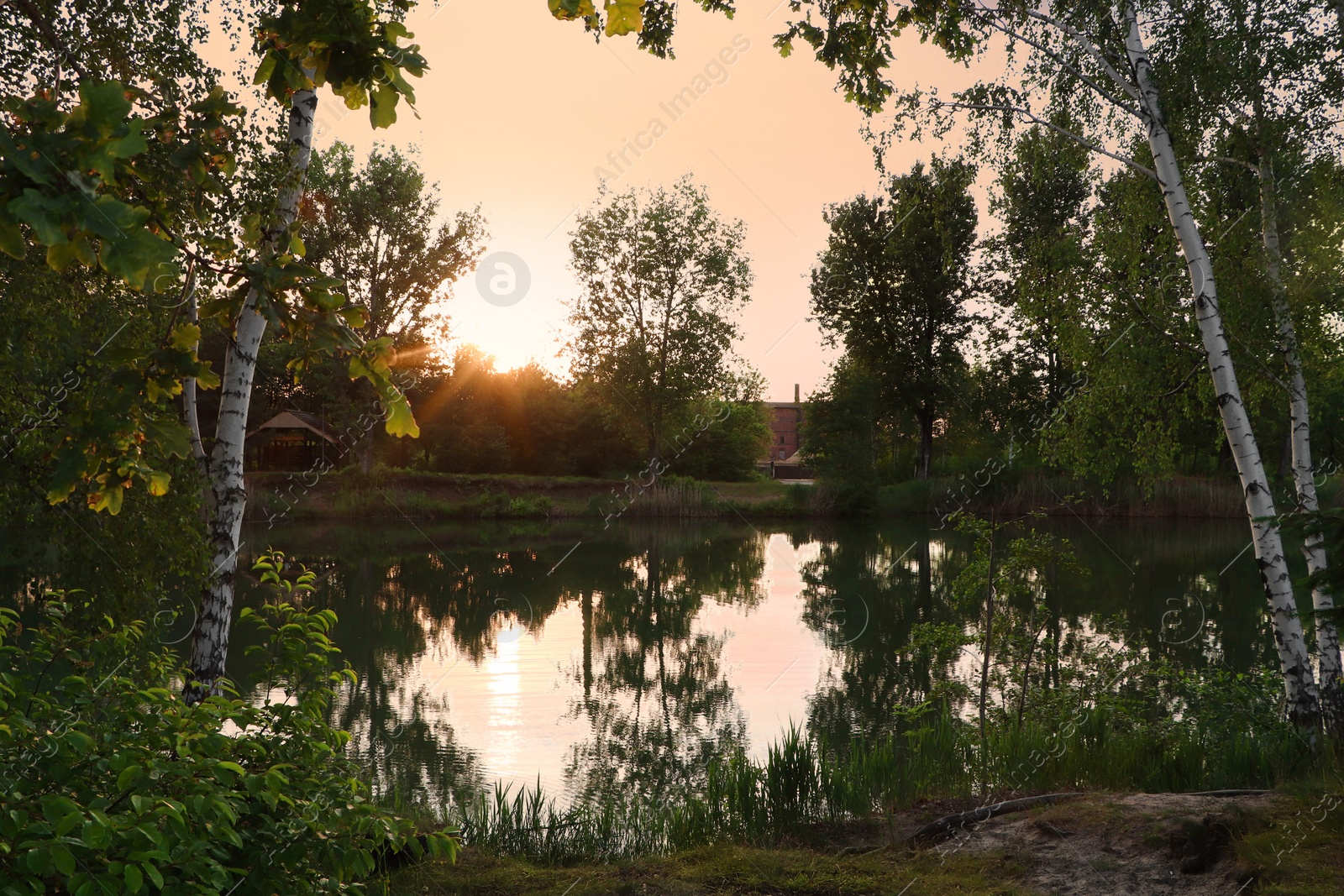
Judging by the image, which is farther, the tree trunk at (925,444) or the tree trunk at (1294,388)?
the tree trunk at (925,444)

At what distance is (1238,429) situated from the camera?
6.94 meters

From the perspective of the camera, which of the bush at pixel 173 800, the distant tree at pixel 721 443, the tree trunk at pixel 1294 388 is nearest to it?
the bush at pixel 173 800

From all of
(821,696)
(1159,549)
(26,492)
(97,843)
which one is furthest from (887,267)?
(97,843)

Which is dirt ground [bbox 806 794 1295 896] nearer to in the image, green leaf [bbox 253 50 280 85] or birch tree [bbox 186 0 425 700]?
birch tree [bbox 186 0 425 700]

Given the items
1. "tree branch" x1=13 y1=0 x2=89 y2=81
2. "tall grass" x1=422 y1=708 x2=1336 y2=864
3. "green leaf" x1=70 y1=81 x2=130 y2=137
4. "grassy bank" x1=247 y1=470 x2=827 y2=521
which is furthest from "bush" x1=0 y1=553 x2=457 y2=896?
"grassy bank" x1=247 y1=470 x2=827 y2=521

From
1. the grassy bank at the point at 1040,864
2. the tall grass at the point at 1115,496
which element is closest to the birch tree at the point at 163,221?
the grassy bank at the point at 1040,864

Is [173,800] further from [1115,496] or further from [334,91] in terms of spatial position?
[1115,496]

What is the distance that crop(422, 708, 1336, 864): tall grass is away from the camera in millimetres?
5703

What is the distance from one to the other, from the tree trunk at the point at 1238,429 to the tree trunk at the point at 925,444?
3256 centimetres

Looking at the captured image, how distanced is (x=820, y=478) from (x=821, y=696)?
84.3 feet

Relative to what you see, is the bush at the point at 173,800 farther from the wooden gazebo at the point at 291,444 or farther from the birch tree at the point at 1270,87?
the wooden gazebo at the point at 291,444

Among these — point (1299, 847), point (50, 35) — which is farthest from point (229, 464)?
point (1299, 847)

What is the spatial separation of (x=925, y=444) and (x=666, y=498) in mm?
11925

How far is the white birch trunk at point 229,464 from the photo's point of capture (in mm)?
6156
